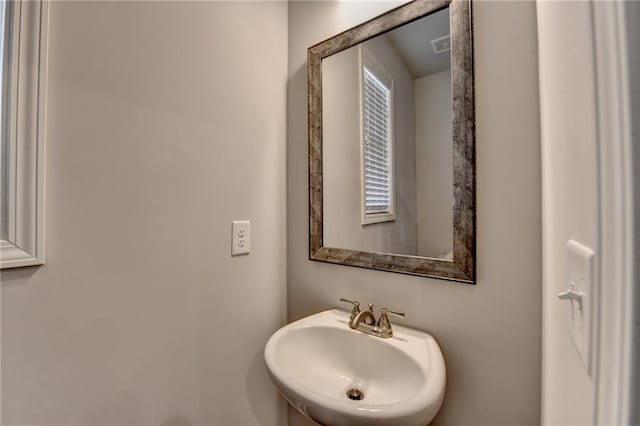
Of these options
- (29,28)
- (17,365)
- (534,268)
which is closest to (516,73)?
(534,268)

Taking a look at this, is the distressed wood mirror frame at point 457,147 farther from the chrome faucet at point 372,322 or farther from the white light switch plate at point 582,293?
the white light switch plate at point 582,293

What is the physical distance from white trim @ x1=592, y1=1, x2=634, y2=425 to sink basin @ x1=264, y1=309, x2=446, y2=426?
480 mm

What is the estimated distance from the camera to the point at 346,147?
113cm

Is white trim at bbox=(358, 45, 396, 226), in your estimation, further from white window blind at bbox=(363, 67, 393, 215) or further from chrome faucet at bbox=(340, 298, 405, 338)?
chrome faucet at bbox=(340, 298, 405, 338)

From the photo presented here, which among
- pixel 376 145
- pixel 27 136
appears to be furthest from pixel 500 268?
pixel 27 136

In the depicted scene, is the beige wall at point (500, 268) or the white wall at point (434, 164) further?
the white wall at point (434, 164)

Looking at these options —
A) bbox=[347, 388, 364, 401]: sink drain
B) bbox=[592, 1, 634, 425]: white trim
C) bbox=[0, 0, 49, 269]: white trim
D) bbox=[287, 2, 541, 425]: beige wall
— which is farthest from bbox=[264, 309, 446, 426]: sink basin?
bbox=[0, 0, 49, 269]: white trim

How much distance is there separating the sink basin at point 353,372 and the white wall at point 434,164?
1.01 ft

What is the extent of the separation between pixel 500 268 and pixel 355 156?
2.02 feet

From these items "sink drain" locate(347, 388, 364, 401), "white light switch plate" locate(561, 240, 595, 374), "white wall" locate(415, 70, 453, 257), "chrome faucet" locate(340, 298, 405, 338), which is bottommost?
"sink drain" locate(347, 388, 364, 401)

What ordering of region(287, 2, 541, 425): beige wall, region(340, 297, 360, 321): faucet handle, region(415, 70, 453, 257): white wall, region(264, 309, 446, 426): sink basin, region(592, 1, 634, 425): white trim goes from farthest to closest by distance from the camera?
region(340, 297, 360, 321): faucet handle
region(415, 70, 453, 257): white wall
region(287, 2, 541, 425): beige wall
region(264, 309, 446, 426): sink basin
region(592, 1, 634, 425): white trim

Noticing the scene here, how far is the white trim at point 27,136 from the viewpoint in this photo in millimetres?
615

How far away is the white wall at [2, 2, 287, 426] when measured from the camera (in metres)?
0.67

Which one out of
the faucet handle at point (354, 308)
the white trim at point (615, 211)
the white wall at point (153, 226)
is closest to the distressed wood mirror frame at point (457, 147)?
the faucet handle at point (354, 308)
